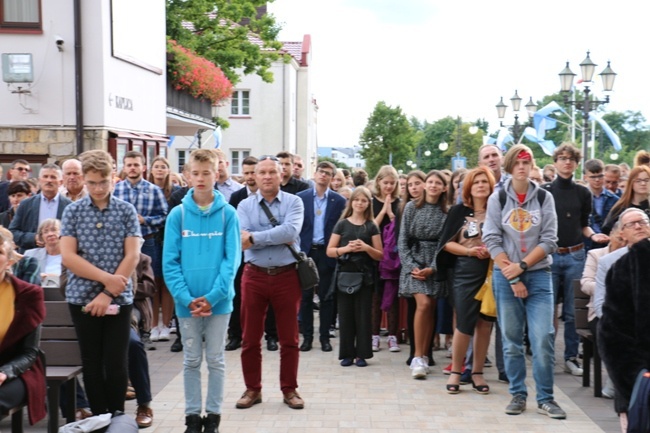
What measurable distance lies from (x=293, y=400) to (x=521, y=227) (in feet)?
8.04

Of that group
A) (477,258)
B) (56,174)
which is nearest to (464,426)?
(477,258)

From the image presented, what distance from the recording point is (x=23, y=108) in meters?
14.3

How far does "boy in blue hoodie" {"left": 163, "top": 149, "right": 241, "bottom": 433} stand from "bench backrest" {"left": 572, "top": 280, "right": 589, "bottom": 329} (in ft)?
11.9

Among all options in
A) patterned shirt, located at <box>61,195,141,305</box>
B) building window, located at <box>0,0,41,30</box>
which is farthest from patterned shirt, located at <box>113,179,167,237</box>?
building window, located at <box>0,0,41,30</box>

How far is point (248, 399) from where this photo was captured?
7234 mm

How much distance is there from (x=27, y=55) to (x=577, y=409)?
10813 mm

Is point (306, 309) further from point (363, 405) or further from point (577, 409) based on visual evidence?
point (577, 409)

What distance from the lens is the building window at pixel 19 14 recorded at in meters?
14.3

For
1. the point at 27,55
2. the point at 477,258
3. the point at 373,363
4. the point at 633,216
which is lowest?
the point at 373,363

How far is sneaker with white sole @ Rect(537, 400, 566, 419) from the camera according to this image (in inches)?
273

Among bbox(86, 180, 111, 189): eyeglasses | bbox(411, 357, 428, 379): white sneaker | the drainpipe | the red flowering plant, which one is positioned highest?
the red flowering plant

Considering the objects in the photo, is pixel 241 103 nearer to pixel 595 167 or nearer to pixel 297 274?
pixel 595 167

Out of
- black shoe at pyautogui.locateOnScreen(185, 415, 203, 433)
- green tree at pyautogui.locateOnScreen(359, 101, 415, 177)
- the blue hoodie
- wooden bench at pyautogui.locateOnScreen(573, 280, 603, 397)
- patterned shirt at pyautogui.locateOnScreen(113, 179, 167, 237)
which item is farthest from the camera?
green tree at pyautogui.locateOnScreen(359, 101, 415, 177)

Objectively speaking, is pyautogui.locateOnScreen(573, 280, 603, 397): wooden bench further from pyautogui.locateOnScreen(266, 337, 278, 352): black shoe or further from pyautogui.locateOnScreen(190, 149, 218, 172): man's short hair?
pyautogui.locateOnScreen(190, 149, 218, 172): man's short hair
